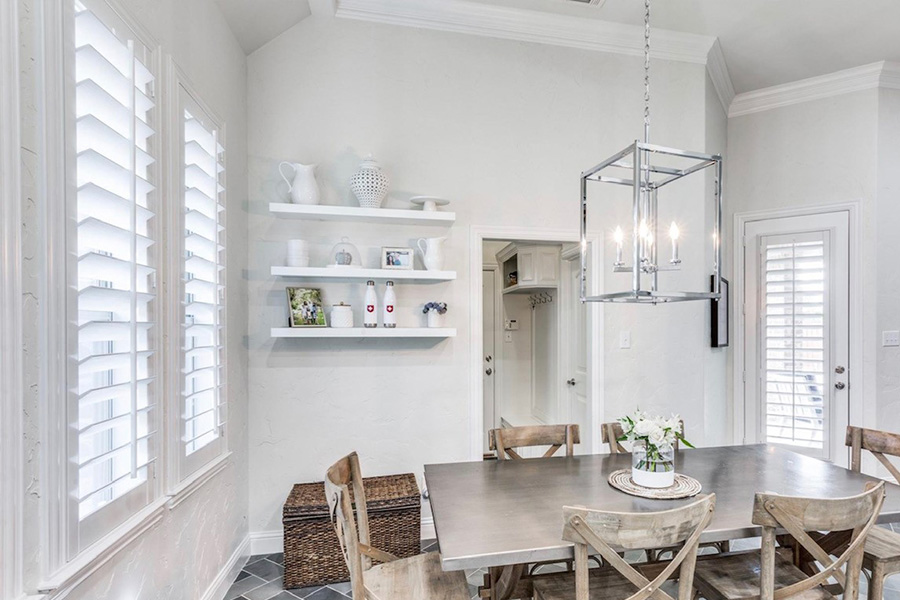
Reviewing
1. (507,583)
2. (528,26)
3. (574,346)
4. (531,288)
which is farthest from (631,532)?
(531,288)

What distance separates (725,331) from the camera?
3379 mm

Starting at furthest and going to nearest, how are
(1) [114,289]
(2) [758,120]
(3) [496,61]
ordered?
(2) [758,120] → (3) [496,61] → (1) [114,289]

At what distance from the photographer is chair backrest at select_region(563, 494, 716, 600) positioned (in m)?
1.24

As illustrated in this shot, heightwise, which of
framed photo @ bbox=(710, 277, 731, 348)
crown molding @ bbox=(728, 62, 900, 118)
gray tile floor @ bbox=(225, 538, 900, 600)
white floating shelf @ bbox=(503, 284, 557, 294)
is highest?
crown molding @ bbox=(728, 62, 900, 118)

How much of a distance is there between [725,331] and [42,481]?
3.81 m

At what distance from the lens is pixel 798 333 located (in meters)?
3.58

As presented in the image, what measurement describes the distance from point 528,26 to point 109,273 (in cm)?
284

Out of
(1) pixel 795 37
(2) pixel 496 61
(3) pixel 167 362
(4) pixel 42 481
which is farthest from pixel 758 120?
(4) pixel 42 481

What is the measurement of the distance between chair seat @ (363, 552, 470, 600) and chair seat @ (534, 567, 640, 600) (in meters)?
0.28

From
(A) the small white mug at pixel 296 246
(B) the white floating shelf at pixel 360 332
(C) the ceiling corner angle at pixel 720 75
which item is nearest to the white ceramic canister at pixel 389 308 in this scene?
(B) the white floating shelf at pixel 360 332

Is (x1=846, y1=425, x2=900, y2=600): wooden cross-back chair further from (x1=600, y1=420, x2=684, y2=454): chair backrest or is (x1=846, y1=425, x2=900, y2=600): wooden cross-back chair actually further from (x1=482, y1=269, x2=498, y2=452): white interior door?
(x1=482, y1=269, x2=498, y2=452): white interior door

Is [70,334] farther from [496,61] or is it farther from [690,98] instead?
[690,98]

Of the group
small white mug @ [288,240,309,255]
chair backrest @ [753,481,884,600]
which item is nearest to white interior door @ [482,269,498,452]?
small white mug @ [288,240,309,255]

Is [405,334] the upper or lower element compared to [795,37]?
lower
